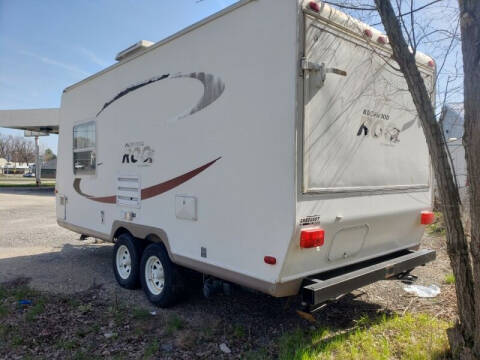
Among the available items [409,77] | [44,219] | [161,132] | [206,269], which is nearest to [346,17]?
[409,77]

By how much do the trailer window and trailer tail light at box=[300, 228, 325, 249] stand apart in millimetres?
3749

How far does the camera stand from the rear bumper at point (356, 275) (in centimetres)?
313

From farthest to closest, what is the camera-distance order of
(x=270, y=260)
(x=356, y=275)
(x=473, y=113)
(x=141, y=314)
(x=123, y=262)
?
(x=123, y=262), (x=141, y=314), (x=356, y=275), (x=270, y=260), (x=473, y=113)

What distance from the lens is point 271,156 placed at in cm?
314

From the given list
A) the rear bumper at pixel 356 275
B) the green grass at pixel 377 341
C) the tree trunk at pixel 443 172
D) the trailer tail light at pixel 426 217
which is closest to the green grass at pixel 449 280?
the rear bumper at pixel 356 275

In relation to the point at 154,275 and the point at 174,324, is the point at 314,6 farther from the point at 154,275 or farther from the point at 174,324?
the point at 154,275

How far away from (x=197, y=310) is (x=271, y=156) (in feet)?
7.25

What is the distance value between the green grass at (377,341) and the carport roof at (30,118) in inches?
835

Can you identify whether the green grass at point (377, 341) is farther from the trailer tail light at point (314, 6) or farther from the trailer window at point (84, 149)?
the trailer window at point (84, 149)

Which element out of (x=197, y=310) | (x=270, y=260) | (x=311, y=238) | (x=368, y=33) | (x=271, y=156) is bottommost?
(x=197, y=310)

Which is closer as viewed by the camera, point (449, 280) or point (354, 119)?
point (354, 119)

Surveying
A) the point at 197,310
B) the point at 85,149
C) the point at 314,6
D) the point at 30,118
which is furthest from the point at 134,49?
the point at 30,118

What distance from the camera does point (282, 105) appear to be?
3066mm

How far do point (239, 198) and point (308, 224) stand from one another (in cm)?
67
